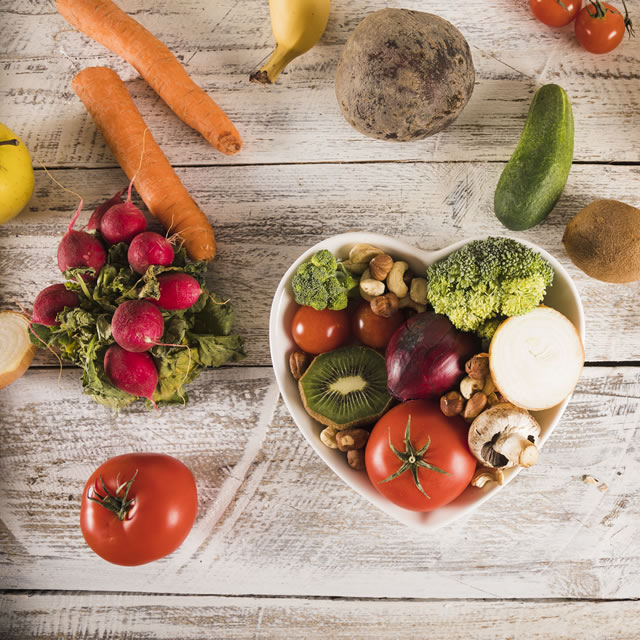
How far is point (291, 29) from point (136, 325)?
644 millimetres

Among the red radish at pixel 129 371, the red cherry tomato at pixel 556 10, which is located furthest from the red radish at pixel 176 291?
the red cherry tomato at pixel 556 10

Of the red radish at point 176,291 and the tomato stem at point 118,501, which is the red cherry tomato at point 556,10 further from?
the tomato stem at point 118,501

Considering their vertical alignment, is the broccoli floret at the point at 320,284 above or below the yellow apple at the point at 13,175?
below

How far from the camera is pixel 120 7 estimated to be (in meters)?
1.27

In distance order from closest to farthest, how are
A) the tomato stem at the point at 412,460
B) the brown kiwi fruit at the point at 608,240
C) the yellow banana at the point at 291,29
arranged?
the tomato stem at the point at 412,460
the brown kiwi fruit at the point at 608,240
the yellow banana at the point at 291,29

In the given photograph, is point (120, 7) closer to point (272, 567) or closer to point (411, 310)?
point (411, 310)

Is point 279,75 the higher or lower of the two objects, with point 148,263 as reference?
higher

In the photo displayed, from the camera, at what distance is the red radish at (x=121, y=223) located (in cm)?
108

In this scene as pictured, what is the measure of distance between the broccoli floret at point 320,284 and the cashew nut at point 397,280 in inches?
3.3

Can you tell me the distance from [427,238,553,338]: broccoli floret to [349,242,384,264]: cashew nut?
0.12 meters

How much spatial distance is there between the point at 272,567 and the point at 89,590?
398mm

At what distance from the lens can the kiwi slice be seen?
1.06 meters

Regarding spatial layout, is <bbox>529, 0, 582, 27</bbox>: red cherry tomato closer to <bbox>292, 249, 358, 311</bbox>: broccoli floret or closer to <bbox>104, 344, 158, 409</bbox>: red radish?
<bbox>292, 249, 358, 311</bbox>: broccoli floret

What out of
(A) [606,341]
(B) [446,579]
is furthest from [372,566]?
(A) [606,341]
